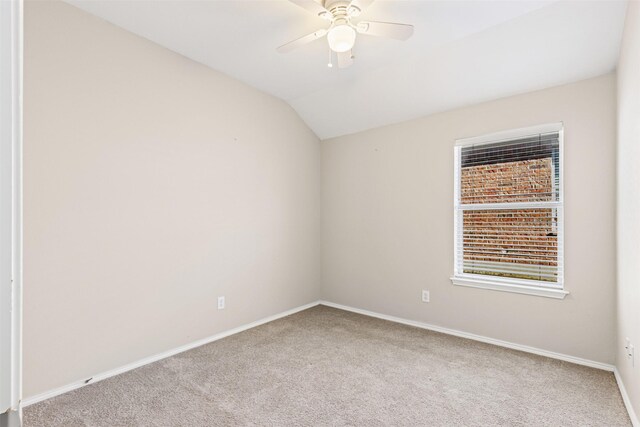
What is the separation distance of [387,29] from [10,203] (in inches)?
87.2

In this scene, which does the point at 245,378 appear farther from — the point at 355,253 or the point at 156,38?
the point at 156,38

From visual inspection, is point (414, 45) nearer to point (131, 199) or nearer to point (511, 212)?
point (511, 212)

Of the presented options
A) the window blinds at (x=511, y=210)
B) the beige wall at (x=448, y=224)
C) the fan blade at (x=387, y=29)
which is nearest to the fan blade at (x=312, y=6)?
the fan blade at (x=387, y=29)

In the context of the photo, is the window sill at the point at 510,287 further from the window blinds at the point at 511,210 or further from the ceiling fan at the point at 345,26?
the ceiling fan at the point at 345,26

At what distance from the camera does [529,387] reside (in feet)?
→ 7.52

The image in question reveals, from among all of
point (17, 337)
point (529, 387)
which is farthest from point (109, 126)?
point (529, 387)

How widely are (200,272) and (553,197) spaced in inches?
126

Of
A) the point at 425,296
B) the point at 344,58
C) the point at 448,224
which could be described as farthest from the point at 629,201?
the point at 344,58

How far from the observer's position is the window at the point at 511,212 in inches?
112

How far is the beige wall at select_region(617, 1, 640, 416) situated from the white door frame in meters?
2.49

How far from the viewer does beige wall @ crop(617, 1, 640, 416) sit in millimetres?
1814

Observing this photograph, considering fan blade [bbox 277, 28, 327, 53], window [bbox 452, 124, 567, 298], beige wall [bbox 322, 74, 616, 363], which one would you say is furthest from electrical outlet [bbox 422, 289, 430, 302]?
fan blade [bbox 277, 28, 327, 53]

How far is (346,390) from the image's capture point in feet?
7.42

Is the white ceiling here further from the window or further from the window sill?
the window sill
